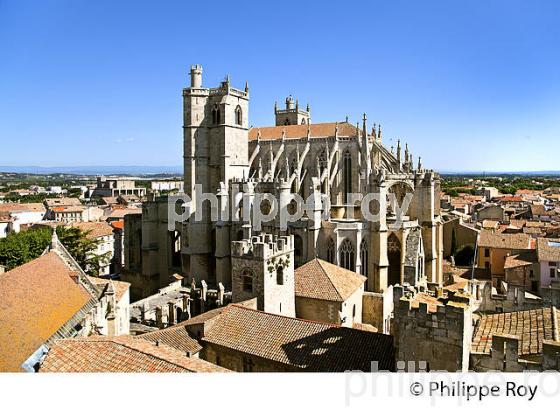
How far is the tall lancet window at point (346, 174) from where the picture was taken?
27.9 meters

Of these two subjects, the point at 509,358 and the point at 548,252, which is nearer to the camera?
the point at 509,358

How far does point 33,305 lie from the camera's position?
26.0 ft

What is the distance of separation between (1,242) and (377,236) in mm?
21539

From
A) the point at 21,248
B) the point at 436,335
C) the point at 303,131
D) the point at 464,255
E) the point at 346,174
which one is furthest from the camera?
the point at 464,255

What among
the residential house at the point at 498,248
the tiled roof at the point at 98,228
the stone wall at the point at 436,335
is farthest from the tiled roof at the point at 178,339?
the tiled roof at the point at 98,228

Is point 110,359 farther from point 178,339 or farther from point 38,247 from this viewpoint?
point 38,247

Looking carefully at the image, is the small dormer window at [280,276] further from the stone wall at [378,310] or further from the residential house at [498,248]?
the residential house at [498,248]

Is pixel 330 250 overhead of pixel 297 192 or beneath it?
beneath

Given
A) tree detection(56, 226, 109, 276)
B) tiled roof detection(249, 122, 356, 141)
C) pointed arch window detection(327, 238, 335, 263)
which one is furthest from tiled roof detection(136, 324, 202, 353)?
tiled roof detection(249, 122, 356, 141)

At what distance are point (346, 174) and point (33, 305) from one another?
879 inches

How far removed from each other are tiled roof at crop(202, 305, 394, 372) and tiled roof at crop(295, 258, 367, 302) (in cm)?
342
